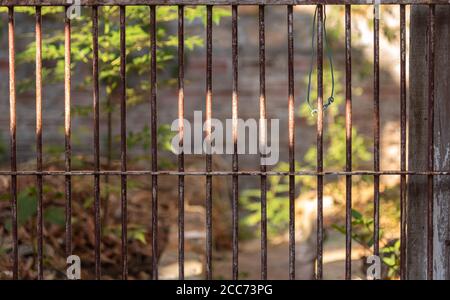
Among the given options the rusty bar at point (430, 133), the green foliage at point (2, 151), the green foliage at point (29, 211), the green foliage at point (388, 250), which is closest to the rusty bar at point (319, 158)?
the rusty bar at point (430, 133)

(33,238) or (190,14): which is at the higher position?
(190,14)

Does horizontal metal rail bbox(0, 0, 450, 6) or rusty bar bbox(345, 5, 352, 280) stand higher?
horizontal metal rail bbox(0, 0, 450, 6)

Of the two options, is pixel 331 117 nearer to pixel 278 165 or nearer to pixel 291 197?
pixel 278 165

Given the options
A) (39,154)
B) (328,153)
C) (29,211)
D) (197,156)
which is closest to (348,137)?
(39,154)

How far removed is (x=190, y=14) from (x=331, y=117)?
263 cm

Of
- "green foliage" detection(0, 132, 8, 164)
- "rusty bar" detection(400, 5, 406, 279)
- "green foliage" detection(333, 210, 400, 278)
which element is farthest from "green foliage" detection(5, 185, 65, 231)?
"green foliage" detection(0, 132, 8, 164)

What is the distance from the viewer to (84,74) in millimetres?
8461

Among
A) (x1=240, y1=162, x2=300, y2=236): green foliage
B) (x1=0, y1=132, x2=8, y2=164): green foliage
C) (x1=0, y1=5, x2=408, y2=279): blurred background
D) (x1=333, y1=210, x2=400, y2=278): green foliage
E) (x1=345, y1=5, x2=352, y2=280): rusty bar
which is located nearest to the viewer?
(x1=345, y1=5, x2=352, y2=280): rusty bar

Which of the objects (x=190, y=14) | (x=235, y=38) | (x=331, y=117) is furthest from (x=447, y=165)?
(x=331, y=117)

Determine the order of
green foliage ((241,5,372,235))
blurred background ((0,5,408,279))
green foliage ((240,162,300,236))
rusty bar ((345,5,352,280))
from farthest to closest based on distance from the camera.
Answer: green foliage ((240,162,300,236)) < green foliage ((241,5,372,235)) < blurred background ((0,5,408,279)) < rusty bar ((345,5,352,280))

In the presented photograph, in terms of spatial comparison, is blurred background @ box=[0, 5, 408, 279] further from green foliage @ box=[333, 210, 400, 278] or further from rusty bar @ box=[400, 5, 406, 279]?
rusty bar @ box=[400, 5, 406, 279]

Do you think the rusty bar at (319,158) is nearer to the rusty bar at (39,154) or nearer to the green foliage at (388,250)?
the rusty bar at (39,154)

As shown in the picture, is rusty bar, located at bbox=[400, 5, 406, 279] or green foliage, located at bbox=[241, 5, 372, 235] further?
green foliage, located at bbox=[241, 5, 372, 235]

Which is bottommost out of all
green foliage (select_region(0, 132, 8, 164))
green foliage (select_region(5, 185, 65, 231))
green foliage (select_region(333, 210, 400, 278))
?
green foliage (select_region(333, 210, 400, 278))
